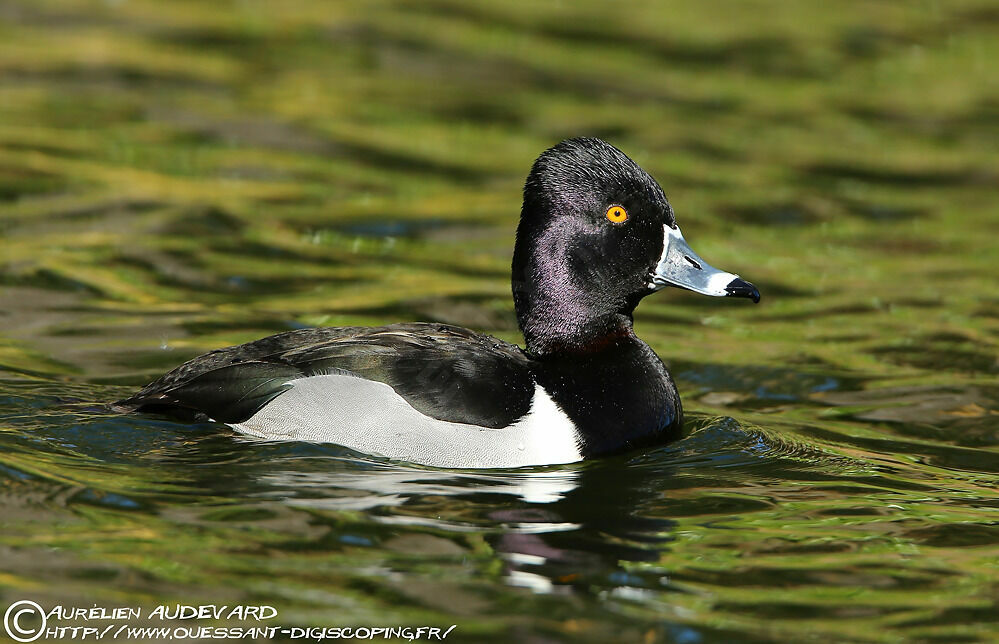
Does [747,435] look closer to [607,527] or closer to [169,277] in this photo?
[607,527]

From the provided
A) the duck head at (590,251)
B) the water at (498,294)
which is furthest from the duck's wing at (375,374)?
the duck head at (590,251)

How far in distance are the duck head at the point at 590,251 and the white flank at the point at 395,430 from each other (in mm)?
687

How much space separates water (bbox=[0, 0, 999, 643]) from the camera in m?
5.54

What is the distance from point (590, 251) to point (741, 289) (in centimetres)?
77

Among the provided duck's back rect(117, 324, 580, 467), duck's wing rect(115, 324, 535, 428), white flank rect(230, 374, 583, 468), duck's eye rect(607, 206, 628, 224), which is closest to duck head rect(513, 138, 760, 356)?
duck's eye rect(607, 206, 628, 224)

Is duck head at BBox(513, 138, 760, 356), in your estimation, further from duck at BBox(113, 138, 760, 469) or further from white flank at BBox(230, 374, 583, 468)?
white flank at BBox(230, 374, 583, 468)

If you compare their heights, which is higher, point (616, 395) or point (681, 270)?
point (681, 270)

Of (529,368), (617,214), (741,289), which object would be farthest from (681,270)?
(529,368)

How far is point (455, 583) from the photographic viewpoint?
5.40m

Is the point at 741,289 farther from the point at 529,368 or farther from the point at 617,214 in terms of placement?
the point at 529,368

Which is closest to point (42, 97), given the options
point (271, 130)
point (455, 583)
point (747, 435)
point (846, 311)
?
point (271, 130)

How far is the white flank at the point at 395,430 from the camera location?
6582 millimetres

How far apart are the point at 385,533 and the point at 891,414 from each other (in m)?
3.64

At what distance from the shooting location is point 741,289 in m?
7.11
